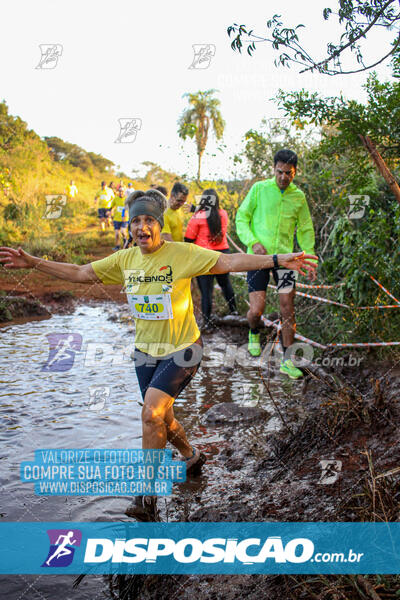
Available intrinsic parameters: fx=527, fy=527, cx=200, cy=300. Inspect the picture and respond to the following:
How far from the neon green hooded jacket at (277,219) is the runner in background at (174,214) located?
143cm

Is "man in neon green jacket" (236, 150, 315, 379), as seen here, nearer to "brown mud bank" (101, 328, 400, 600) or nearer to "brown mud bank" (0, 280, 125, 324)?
"brown mud bank" (101, 328, 400, 600)

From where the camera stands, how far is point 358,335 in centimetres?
588

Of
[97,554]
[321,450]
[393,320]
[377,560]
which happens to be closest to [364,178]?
[393,320]

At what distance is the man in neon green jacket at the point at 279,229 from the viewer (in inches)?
234

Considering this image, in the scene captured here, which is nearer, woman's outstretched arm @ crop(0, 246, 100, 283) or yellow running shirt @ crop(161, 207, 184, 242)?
woman's outstretched arm @ crop(0, 246, 100, 283)

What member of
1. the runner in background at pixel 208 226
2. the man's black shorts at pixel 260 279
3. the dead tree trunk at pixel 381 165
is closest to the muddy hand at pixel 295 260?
the dead tree trunk at pixel 381 165

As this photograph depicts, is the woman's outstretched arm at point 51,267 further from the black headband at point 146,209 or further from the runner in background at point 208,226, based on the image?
the runner in background at point 208,226

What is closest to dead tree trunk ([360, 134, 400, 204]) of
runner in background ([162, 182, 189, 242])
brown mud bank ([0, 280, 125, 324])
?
runner in background ([162, 182, 189, 242])

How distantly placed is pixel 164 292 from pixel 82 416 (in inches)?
82.6

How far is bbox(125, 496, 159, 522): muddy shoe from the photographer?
3.04 meters

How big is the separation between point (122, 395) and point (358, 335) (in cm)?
268

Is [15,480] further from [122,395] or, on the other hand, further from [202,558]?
[122,395]

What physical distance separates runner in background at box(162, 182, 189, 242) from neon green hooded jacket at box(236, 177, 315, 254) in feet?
4.68

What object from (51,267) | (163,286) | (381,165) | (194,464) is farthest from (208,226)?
(194,464)
